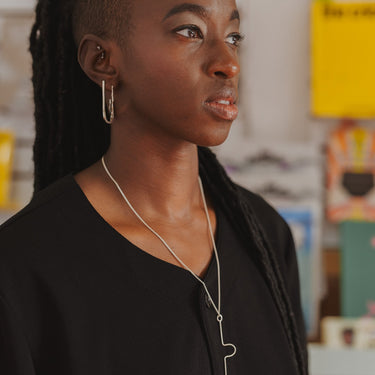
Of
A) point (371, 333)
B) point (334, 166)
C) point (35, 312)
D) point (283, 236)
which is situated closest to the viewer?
point (35, 312)

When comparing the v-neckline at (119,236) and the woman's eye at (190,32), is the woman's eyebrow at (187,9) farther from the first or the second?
the v-neckline at (119,236)

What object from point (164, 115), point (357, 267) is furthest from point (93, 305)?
point (357, 267)

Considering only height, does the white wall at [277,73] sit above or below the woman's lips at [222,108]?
above

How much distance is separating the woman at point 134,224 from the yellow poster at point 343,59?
0.70 meters

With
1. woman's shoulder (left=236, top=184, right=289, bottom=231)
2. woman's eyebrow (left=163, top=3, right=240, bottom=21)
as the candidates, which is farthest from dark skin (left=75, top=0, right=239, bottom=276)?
woman's shoulder (left=236, top=184, right=289, bottom=231)

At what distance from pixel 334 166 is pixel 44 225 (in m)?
0.90

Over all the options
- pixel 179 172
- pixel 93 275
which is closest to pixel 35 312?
pixel 93 275

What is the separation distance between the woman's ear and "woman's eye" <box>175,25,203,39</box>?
83 millimetres

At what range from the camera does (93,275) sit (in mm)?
585

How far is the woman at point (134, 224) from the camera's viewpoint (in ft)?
1.85

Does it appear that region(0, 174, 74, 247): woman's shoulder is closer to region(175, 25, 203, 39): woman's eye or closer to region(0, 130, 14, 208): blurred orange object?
region(175, 25, 203, 39): woman's eye

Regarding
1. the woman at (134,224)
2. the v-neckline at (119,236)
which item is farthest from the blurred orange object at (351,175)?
the v-neckline at (119,236)

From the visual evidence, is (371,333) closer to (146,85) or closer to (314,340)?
(314,340)

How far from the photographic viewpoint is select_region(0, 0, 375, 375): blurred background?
1311 mm
